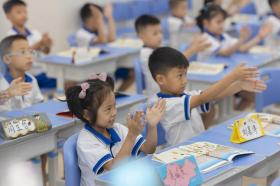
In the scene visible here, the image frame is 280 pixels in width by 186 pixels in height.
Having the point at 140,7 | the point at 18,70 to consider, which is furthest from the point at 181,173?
the point at 140,7

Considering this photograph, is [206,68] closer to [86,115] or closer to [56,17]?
Result: [86,115]

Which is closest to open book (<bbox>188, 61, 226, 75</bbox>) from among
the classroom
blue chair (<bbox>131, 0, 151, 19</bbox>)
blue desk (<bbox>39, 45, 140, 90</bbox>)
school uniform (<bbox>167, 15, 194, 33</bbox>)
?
the classroom

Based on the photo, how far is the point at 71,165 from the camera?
6.89 feet

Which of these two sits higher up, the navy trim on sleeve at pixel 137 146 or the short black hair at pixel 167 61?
the short black hair at pixel 167 61

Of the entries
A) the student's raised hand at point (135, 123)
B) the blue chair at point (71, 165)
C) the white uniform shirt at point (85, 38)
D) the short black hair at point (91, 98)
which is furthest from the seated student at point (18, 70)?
the white uniform shirt at point (85, 38)

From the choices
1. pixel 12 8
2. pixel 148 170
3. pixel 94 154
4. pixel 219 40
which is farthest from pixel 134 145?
pixel 12 8

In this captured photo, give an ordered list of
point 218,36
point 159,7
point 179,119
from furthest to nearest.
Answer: point 159,7 → point 218,36 → point 179,119

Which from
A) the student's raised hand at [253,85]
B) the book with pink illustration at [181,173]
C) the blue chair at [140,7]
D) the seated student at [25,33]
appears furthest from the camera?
the blue chair at [140,7]

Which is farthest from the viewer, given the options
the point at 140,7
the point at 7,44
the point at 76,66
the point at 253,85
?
the point at 140,7

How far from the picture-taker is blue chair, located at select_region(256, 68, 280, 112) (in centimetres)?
327

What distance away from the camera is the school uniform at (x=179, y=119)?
2582 millimetres

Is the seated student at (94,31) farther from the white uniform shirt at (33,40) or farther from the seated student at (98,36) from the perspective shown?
the white uniform shirt at (33,40)

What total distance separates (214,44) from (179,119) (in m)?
1.90

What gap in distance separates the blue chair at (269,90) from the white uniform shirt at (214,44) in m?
1.04
